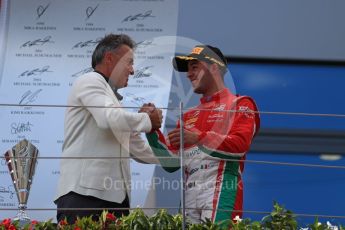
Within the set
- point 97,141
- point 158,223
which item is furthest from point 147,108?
point 158,223

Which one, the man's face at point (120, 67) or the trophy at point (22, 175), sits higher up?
the man's face at point (120, 67)

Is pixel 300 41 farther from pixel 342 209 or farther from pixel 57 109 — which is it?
pixel 57 109

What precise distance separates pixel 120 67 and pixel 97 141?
0.72 feet

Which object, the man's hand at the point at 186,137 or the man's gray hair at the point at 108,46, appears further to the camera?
the man's gray hair at the point at 108,46

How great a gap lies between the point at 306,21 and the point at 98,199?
118cm

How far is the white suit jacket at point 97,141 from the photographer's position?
1943 millimetres

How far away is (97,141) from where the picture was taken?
1.98m
